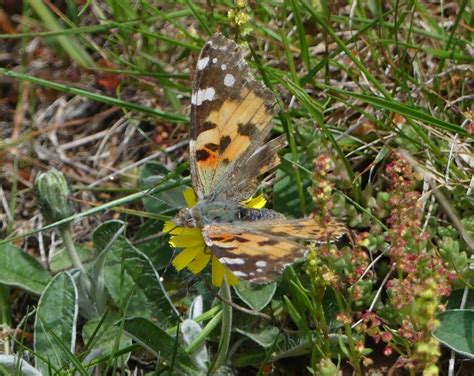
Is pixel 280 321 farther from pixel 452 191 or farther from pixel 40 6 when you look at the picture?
pixel 40 6

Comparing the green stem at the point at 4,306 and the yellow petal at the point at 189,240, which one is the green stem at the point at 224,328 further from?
the green stem at the point at 4,306

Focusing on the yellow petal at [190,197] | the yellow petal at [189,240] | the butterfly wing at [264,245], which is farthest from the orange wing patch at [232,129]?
the butterfly wing at [264,245]

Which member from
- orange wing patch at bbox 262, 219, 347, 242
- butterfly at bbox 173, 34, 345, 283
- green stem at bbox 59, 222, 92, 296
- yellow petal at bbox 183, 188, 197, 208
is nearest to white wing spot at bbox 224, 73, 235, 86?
butterfly at bbox 173, 34, 345, 283

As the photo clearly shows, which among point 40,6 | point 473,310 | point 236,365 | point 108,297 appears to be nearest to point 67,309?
point 108,297

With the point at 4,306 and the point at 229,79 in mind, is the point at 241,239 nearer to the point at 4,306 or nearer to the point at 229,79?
the point at 229,79

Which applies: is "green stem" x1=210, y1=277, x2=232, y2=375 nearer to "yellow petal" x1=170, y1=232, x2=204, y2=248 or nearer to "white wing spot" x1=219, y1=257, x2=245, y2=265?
"yellow petal" x1=170, y1=232, x2=204, y2=248

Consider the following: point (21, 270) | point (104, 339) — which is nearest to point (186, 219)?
point (104, 339)
